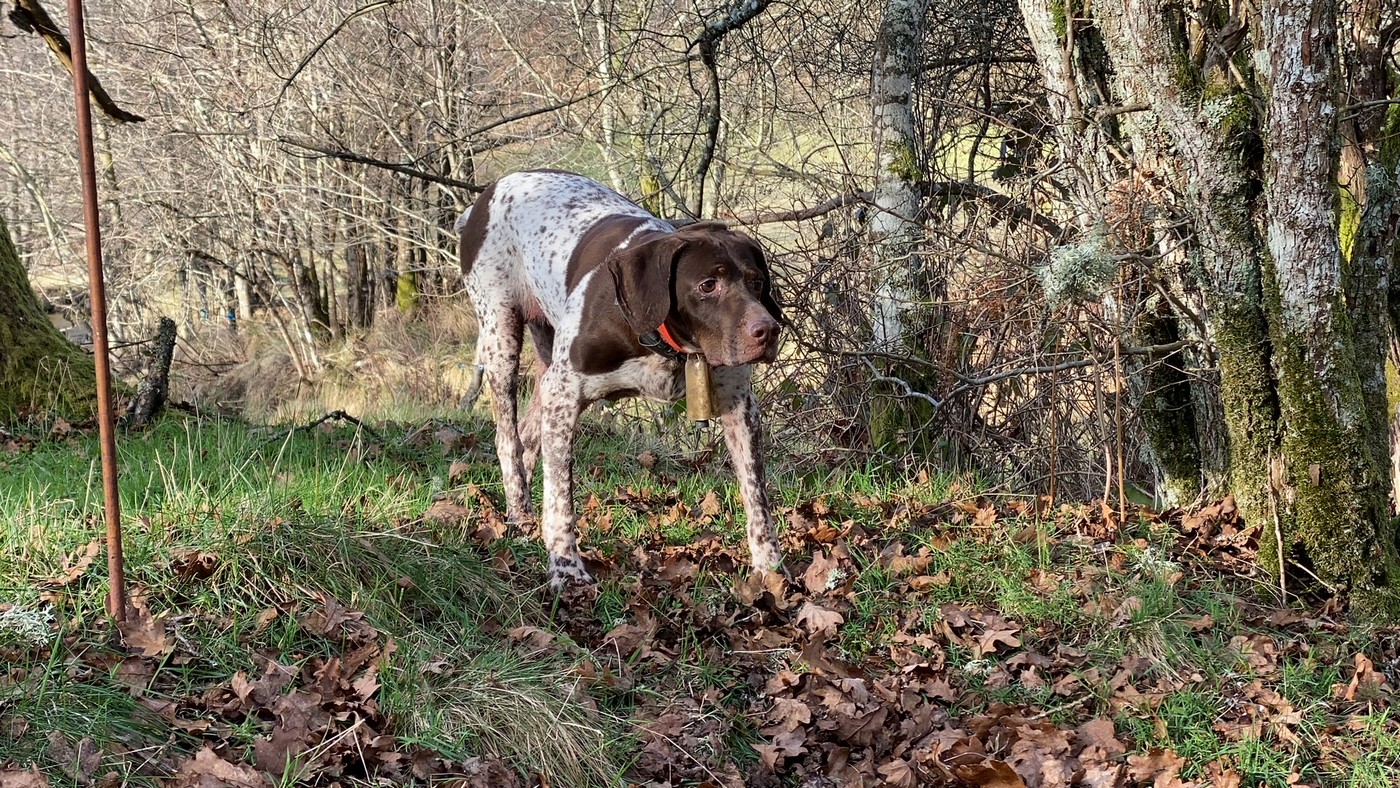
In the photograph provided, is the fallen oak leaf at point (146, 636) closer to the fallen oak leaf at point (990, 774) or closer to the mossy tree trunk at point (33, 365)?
the fallen oak leaf at point (990, 774)

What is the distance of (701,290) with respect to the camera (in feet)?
14.1

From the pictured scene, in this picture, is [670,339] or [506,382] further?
[506,382]

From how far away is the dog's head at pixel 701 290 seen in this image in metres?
4.26

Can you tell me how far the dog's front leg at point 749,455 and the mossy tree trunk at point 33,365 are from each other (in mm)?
3904

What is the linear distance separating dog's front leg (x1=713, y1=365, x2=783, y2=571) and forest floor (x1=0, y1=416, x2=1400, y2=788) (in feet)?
0.41

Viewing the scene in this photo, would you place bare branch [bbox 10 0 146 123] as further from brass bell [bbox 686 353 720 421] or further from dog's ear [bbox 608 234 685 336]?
brass bell [bbox 686 353 720 421]

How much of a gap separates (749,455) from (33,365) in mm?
4578

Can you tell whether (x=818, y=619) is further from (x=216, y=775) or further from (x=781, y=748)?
(x=216, y=775)

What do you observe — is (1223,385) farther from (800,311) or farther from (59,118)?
(59,118)

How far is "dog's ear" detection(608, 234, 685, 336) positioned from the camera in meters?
4.31

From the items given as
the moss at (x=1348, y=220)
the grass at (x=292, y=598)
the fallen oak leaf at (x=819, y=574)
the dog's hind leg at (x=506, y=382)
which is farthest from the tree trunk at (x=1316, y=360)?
the dog's hind leg at (x=506, y=382)

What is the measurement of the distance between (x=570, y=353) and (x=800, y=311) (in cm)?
197

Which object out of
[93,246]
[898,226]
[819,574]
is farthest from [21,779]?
[898,226]

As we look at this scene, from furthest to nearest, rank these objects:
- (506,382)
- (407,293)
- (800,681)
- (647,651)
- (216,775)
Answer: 1. (407,293)
2. (506,382)
3. (647,651)
4. (800,681)
5. (216,775)
